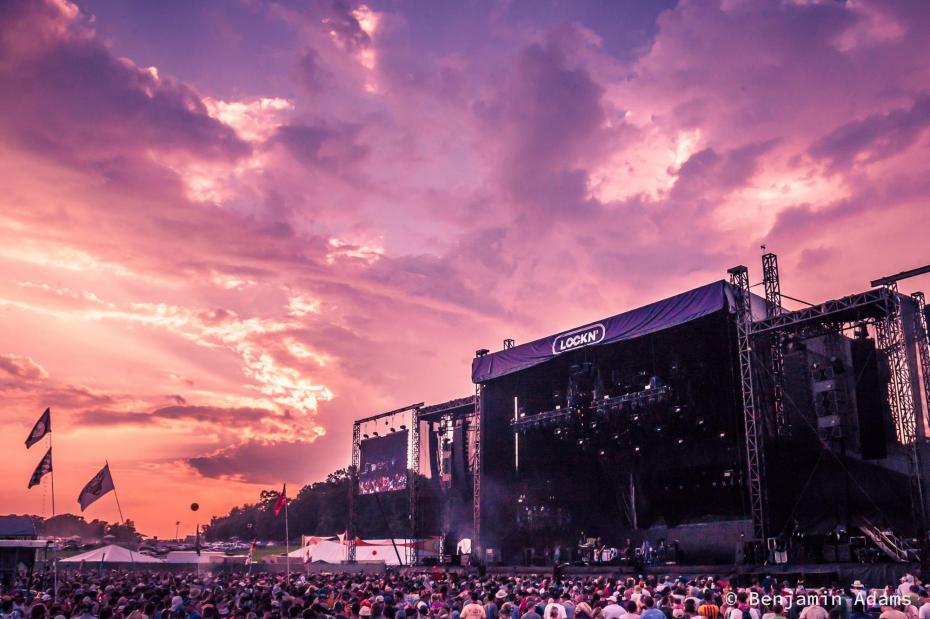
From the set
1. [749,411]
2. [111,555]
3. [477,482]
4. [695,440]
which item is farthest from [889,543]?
[111,555]

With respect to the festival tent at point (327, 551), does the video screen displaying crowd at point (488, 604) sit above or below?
above

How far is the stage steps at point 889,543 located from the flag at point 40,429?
24.1 metres

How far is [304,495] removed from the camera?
89125 millimetres

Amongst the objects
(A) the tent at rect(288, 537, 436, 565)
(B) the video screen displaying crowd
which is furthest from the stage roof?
(A) the tent at rect(288, 537, 436, 565)

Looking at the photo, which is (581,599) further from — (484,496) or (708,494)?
(484,496)

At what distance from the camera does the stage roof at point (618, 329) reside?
87.5 feet

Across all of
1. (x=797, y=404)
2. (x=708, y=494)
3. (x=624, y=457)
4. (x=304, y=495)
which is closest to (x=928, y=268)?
(x=797, y=404)

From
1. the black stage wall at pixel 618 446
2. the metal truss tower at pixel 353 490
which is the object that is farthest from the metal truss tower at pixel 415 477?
the black stage wall at pixel 618 446

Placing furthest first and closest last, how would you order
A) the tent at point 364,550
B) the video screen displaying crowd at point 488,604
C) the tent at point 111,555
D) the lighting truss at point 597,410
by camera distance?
the tent at point 364,550 < the tent at point 111,555 < the lighting truss at point 597,410 < the video screen displaying crowd at point 488,604

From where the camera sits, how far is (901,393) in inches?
934

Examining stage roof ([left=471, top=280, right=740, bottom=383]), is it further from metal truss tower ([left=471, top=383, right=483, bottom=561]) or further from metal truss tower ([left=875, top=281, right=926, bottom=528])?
metal truss tower ([left=875, top=281, right=926, bottom=528])

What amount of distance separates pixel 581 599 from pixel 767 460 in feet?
46.4

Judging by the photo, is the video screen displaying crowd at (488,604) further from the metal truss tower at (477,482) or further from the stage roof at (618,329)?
the metal truss tower at (477,482)

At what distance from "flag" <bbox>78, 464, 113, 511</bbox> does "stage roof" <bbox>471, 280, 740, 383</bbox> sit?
52.8 ft
